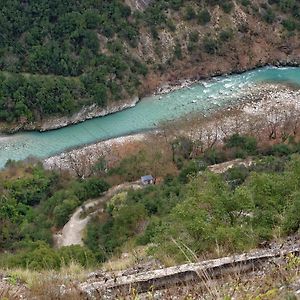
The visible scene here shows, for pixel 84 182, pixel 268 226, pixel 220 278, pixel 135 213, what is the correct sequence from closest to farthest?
pixel 220 278 < pixel 268 226 < pixel 135 213 < pixel 84 182

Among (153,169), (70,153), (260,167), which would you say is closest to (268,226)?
(260,167)

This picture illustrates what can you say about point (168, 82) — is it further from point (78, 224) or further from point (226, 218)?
point (226, 218)

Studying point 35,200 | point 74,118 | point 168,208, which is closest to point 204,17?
point 74,118

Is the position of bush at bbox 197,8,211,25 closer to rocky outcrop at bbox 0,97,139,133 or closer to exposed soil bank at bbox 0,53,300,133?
exposed soil bank at bbox 0,53,300,133

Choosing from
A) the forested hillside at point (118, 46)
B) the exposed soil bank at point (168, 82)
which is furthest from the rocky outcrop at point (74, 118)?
the forested hillside at point (118, 46)

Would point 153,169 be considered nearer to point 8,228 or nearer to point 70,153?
point 70,153

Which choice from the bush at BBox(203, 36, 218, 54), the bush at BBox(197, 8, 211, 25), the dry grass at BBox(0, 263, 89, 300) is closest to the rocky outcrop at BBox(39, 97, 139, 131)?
the bush at BBox(203, 36, 218, 54)

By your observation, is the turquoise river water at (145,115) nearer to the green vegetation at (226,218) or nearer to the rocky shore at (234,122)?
the rocky shore at (234,122)
